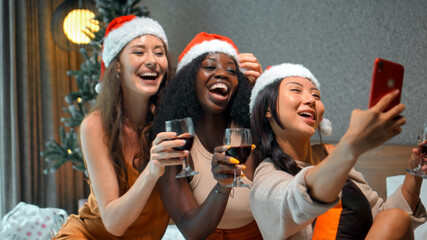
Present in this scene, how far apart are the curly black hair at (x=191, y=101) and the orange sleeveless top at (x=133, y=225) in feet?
1.09

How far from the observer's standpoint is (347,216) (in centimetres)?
116

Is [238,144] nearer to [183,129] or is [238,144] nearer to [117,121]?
[183,129]

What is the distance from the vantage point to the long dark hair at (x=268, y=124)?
1269mm

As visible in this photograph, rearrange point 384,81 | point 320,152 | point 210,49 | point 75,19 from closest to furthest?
point 384,81 < point 320,152 < point 210,49 < point 75,19

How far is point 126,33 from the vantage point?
1760mm

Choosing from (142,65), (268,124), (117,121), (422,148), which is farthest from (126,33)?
(422,148)

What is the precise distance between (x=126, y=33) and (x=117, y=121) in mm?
407

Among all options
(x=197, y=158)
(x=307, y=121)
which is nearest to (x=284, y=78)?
(x=307, y=121)

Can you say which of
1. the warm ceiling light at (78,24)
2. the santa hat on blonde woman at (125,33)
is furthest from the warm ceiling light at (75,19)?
the santa hat on blonde woman at (125,33)

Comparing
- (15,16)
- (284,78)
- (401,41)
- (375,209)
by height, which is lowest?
(375,209)

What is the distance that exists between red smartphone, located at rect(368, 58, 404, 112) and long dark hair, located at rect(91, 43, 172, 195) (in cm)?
107

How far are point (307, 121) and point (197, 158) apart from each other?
52cm

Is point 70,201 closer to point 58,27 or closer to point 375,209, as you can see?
point 58,27

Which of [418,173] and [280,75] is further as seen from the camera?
[280,75]
